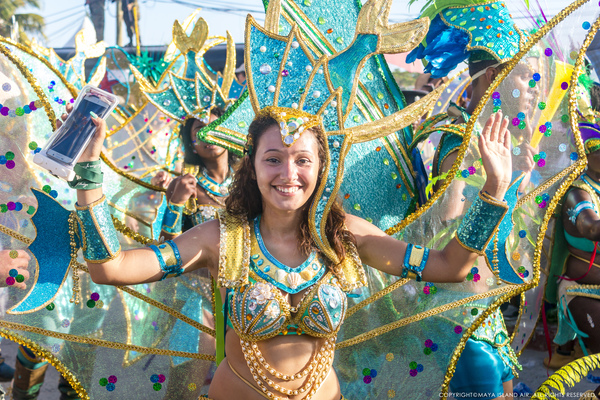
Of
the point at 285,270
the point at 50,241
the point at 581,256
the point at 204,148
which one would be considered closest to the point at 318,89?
the point at 285,270

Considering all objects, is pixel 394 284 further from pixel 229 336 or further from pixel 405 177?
pixel 229 336

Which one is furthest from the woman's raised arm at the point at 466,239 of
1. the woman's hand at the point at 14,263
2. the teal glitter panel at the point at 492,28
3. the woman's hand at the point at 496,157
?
the woman's hand at the point at 14,263

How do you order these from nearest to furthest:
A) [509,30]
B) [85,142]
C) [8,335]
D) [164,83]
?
[85,142] < [8,335] < [509,30] < [164,83]

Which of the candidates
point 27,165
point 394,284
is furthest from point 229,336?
point 27,165

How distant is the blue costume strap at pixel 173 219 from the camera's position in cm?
309

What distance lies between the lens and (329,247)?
1.96 metres

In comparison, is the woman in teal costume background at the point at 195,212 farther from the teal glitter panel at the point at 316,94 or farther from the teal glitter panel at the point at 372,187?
the teal glitter panel at the point at 316,94

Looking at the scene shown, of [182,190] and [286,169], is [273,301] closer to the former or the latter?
[286,169]

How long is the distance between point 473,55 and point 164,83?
6.59ft

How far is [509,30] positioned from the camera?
2.59m

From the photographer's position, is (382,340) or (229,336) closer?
(229,336)

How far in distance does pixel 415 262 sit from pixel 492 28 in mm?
1233

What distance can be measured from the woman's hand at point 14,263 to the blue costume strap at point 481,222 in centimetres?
153

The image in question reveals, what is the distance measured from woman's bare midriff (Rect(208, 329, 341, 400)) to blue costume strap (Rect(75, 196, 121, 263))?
0.51m
